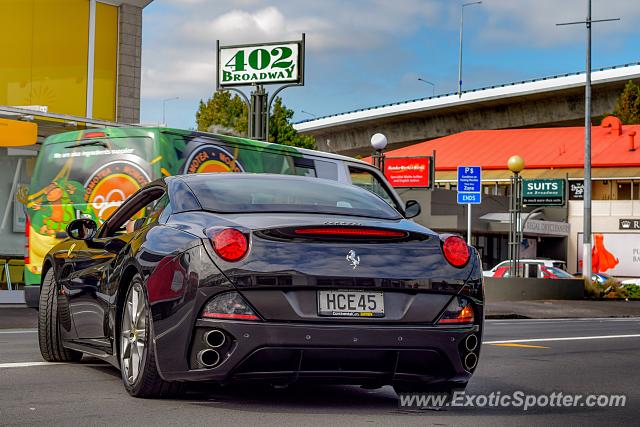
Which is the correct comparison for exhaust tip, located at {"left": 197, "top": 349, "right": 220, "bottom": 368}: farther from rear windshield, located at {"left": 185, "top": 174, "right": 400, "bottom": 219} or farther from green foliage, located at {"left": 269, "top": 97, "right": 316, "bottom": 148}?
→ green foliage, located at {"left": 269, "top": 97, "right": 316, "bottom": 148}

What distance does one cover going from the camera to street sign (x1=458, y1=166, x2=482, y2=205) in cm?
3134

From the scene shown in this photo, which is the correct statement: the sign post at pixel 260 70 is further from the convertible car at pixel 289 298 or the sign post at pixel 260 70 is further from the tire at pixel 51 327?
the convertible car at pixel 289 298

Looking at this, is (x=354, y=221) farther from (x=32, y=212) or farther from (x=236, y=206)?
(x=32, y=212)

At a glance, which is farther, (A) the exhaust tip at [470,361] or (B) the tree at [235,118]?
(B) the tree at [235,118]

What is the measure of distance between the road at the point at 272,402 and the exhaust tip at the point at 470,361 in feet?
0.91

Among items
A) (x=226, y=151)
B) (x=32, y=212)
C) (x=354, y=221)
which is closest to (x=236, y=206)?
(x=354, y=221)

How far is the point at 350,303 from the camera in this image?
21.2 ft

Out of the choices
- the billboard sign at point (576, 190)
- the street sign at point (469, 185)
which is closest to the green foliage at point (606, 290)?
the street sign at point (469, 185)

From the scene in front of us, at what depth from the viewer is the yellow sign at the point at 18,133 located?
813 inches

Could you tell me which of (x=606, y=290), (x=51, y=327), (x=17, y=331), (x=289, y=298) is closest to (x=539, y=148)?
(x=606, y=290)

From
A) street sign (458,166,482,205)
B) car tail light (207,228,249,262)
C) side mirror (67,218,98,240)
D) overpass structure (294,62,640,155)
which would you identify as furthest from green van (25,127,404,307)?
overpass structure (294,62,640,155)

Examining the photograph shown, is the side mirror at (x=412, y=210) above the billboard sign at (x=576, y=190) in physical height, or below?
below

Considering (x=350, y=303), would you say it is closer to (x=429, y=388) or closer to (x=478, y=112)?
(x=429, y=388)

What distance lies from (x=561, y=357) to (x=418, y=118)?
7779 cm
